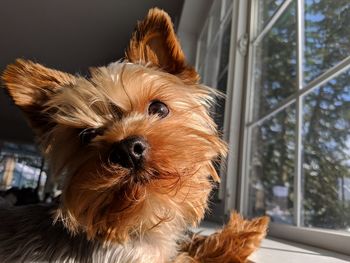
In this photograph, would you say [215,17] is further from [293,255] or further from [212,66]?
[293,255]

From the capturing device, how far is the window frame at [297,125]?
112cm

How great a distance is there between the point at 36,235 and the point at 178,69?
638 millimetres

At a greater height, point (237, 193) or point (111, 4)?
point (111, 4)

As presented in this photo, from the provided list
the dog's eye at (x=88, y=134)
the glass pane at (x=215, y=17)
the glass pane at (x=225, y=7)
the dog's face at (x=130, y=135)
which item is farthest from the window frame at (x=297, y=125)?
the glass pane at (x=215, y=17)

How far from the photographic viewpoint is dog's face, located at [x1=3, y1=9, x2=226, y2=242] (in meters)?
0.89

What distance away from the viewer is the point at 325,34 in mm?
1327

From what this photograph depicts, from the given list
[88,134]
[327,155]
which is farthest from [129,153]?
[327,155]

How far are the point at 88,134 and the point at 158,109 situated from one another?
0.19 m

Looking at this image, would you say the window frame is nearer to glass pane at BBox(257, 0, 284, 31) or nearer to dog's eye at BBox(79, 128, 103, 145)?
glass pane at BBox(257, 0, 284, 31)

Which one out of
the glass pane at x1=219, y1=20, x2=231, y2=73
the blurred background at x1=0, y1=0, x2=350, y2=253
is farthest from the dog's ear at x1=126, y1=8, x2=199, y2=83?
the glass pane at x1=219, y1=20, x2=231, y2=73

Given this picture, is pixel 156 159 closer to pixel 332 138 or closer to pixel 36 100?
pixel 36 100

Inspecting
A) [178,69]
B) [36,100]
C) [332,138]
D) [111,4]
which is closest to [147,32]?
[178,69]

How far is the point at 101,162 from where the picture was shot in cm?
89

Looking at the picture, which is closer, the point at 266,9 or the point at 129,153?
the point at 129,153
